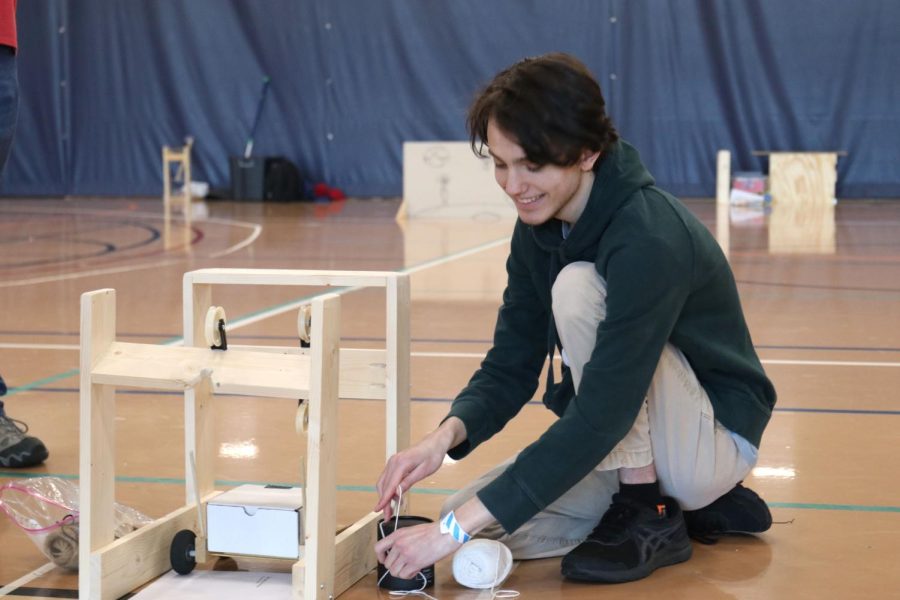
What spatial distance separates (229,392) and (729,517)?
2.26 feet

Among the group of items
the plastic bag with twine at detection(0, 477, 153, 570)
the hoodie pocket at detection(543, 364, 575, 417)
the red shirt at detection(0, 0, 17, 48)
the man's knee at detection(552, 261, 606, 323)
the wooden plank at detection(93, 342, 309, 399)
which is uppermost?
the red shirt at detection(0, 0, 17, 48)

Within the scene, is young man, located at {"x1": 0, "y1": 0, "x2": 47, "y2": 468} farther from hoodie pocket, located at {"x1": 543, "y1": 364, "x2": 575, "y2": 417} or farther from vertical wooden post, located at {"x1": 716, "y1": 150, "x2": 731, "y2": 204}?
vertical wooden post, located at {"x1": 716, "y1": 150, "x2": 731, "y2": 204}

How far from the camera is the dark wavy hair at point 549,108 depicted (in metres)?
1.31

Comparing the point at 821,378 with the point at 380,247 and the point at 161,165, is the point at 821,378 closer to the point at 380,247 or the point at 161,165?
the point at 380,247

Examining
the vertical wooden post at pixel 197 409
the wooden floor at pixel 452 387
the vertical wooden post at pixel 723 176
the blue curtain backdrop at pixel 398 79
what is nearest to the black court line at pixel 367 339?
the wooden floor at pixel 452 387

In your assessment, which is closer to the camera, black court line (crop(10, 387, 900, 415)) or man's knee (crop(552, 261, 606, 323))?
man's knee (crop(552, 261, 606, 323))

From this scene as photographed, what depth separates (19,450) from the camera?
195 cm

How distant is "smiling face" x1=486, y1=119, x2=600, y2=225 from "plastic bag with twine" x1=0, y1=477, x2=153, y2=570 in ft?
2.19

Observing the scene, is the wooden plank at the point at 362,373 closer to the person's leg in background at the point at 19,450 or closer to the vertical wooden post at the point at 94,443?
the vertical wooden post at the point at 94,443

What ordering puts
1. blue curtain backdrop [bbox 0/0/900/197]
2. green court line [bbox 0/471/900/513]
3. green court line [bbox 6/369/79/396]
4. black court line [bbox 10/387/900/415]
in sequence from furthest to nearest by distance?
blue curtain backdrop [bbox 0/0/900/197] < green court line [bbox 6/369/79/396] < black court line [bbox 10/387/900/415] < green court line [bbox 0/471/900/513]

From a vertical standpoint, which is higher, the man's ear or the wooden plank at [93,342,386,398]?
the man's ear

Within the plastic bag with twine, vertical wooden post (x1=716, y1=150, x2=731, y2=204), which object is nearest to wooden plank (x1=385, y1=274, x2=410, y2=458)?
the plastic bag with twine

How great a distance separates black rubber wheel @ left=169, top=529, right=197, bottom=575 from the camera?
148 cm

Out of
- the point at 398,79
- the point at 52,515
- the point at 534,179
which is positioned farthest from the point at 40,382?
the point at 398,79
